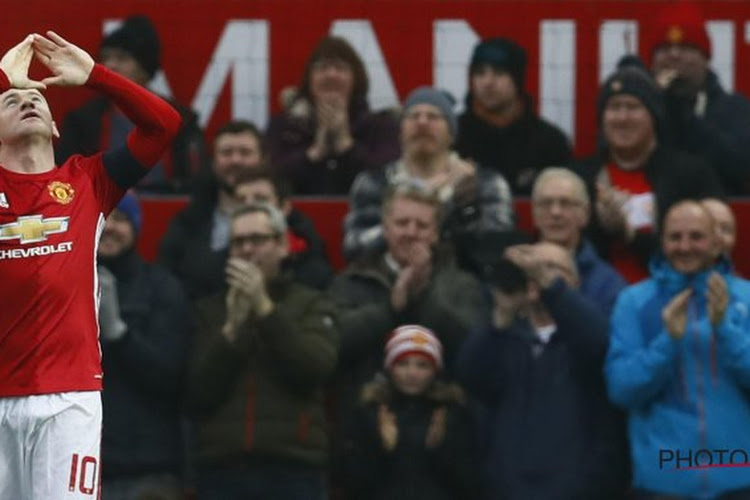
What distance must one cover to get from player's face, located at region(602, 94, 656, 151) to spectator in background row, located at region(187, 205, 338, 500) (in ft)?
6.32

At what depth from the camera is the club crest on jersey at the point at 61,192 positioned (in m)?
9.02

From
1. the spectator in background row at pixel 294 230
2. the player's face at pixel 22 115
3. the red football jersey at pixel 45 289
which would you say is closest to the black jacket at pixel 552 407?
the spectator in background row at pixel 294 230

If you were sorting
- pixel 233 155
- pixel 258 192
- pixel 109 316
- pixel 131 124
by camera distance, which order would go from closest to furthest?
pixel 109 316
pixel 258 192
pixel 233 155
pixel 131 124

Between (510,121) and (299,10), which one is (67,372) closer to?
(510,121)

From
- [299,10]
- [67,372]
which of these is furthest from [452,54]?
[67,372]

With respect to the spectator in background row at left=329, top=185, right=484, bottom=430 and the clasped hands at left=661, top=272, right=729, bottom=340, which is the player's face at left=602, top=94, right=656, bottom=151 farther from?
the clasped hands at left=661, top=272, right=729, bottom=340

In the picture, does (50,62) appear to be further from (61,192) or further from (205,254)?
(205,254)

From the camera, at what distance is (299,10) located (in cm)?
1424

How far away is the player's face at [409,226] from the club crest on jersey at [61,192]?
261 centimetres

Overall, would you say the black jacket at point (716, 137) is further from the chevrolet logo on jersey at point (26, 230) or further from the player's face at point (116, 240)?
the chevrolet logo on jersey at point (26, 230)

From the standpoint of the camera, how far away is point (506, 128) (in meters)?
12.7

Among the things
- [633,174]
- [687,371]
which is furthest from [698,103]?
[687,371]

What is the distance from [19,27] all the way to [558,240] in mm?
4323

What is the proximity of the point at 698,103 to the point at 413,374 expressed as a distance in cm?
284
